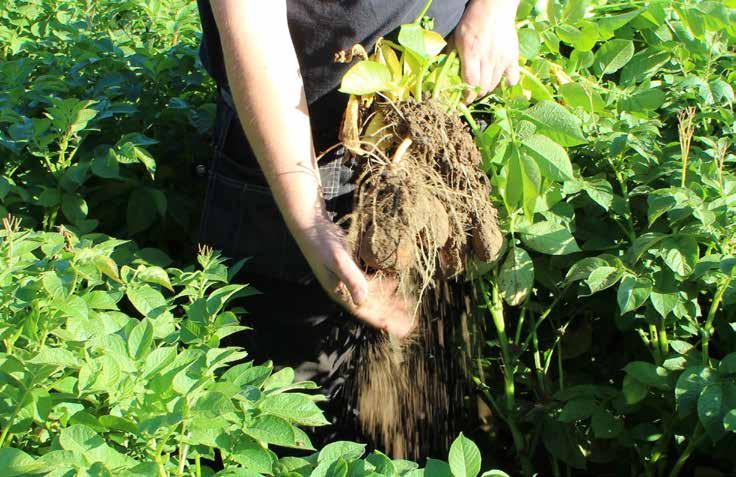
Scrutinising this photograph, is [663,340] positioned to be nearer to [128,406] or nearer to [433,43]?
[433,43]

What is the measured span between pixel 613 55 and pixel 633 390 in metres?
0.89

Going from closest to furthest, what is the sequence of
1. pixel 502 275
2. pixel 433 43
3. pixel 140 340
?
pixel 140 340 → pixel 433 43 → pixel 502 275

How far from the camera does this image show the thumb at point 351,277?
152 centimetres

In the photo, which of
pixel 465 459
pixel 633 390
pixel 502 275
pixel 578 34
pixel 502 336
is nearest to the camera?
pixel 465 459

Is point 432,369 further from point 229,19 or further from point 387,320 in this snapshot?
point 229,19

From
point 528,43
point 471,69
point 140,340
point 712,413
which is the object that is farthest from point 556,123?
point 140,340

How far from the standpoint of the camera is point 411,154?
5.63 ft

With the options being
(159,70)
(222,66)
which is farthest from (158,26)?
(222,66)

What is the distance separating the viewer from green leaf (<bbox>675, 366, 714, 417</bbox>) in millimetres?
1705

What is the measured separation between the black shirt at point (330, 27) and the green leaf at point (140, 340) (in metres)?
0.70

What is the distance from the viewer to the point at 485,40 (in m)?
1.78

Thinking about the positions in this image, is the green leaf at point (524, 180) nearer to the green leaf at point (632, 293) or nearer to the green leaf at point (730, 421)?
the green leaf at point (632, 293)

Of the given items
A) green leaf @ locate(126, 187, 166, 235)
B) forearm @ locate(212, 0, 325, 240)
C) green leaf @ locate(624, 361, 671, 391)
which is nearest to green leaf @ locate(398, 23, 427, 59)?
forearm @ locate(212, 0, 325, 240)

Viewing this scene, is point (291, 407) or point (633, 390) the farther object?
point (633, 390)
